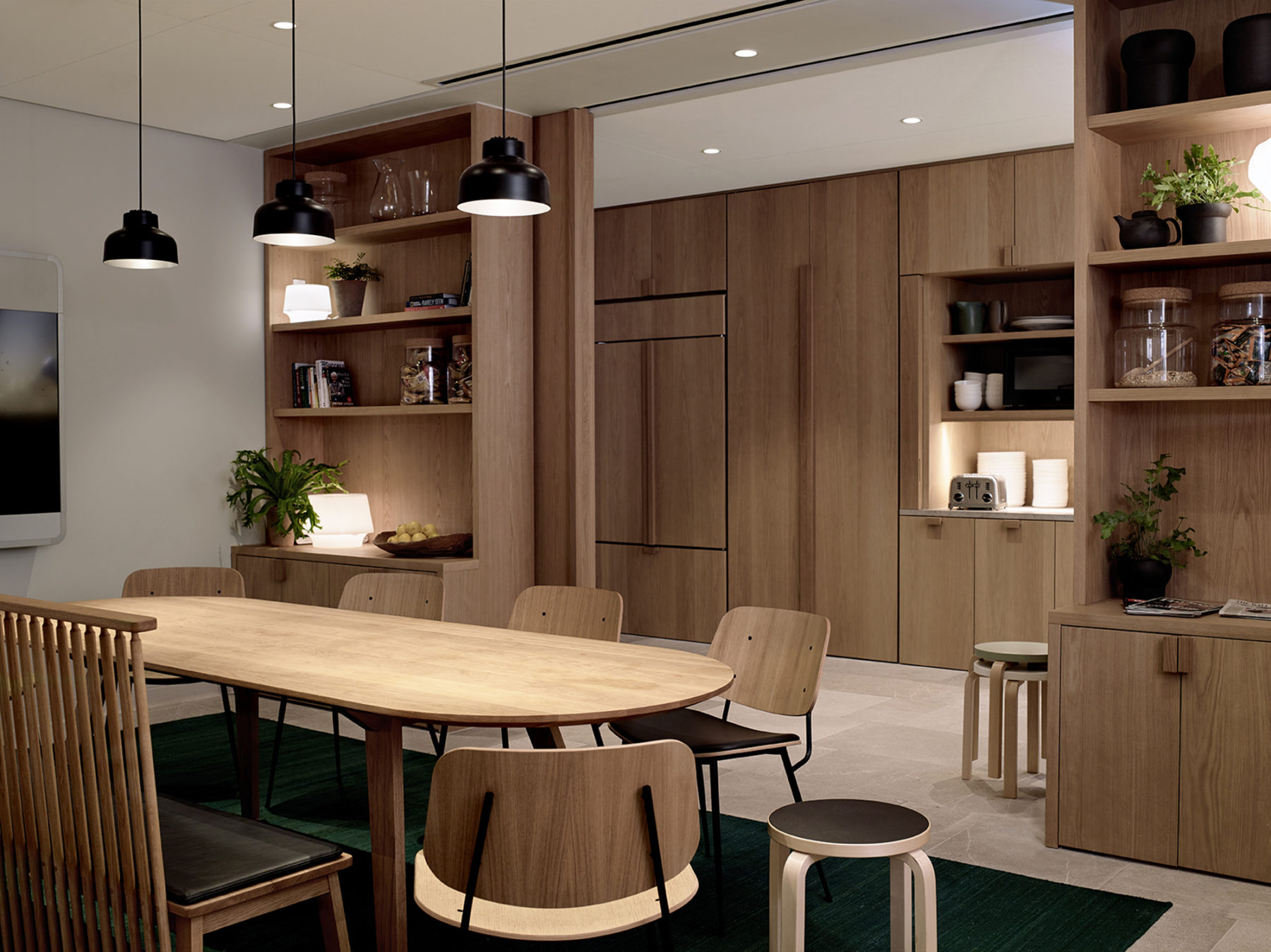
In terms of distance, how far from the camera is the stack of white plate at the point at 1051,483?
632 cm

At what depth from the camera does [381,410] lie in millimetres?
5680

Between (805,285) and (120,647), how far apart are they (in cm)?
520

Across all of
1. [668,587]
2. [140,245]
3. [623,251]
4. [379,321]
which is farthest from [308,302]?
[668,587]

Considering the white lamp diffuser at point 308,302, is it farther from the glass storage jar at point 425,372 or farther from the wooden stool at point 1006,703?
the wooden stool at point 1006,703

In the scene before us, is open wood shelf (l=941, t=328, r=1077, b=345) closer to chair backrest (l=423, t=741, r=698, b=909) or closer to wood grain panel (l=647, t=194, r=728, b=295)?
wood grain panel (l=647, t=194, r=728, b=295)

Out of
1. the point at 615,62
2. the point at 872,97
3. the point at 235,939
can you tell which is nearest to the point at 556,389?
the point at 615,62

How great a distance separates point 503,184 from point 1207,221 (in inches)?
83.7

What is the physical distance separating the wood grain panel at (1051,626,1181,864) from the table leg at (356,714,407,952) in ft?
6.74

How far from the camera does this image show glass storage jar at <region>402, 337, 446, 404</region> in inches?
219

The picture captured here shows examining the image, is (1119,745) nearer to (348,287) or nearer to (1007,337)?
(1007,337)

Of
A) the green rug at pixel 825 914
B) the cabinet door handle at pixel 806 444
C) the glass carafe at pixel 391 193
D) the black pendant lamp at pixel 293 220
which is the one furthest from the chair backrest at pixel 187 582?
the cabinet door handle at pixel 806 444

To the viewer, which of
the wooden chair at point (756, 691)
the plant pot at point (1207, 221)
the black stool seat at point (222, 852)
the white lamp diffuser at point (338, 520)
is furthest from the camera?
the white lamp diffuser at point (338, 520)

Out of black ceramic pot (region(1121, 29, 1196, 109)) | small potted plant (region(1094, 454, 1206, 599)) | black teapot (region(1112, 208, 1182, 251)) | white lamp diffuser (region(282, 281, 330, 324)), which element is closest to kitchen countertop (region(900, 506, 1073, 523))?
small potted plant (region(1094, 454, 1206, 599))

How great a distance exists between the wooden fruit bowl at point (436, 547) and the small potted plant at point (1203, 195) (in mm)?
3114
